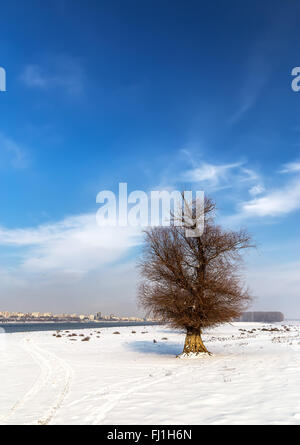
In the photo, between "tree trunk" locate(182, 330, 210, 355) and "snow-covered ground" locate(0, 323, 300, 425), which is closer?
"snow-covered ground" locate(0, 323, 300, 425)

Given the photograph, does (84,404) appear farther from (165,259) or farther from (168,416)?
(165,259)

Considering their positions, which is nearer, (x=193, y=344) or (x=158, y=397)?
(x=158, y=397)

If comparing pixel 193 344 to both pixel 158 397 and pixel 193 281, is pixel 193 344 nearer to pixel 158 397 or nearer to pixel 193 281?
pixel 193 281

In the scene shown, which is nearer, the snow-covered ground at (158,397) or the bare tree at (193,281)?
the snow-covered ground at (158,397)

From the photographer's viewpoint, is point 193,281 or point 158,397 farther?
point 193,281

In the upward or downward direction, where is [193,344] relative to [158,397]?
downward

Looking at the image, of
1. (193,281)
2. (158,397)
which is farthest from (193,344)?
(158,397)

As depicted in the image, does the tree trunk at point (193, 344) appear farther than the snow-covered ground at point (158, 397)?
Yes

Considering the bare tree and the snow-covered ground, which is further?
the bare tree

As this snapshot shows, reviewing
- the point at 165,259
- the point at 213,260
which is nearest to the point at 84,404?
the point at 165,259
